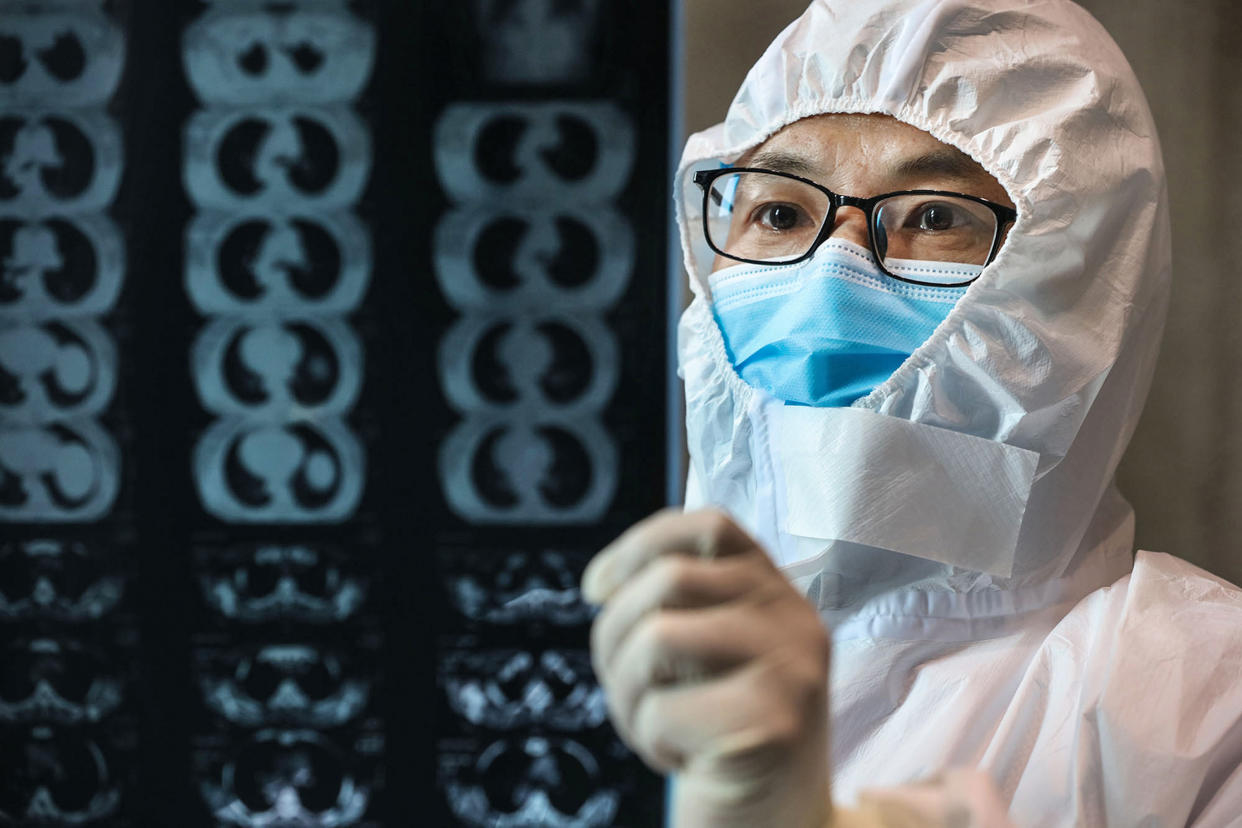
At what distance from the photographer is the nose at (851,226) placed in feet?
3.22

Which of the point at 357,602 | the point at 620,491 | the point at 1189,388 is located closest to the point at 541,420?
the point at 620,491

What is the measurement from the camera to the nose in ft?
3.22

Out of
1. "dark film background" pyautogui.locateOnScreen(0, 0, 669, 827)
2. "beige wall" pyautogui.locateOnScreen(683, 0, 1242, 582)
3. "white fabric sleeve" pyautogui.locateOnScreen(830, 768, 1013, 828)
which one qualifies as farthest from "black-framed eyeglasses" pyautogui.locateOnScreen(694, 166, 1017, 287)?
"white fabric sleeve" pyautogui.locateOnScreen(830, 768, 1013, 828)

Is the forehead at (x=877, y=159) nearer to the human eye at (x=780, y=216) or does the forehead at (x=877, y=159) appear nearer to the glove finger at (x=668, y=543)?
the human eye at (x=780, y=216)

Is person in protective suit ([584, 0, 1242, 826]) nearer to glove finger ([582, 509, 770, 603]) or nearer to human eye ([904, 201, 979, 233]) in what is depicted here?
human eye ([904, 201, 979, 233])

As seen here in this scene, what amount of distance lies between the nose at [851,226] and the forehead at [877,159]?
0.02 metres

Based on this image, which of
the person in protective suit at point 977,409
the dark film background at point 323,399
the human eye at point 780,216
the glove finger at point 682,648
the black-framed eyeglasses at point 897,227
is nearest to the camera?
the glove finger at point 682,648

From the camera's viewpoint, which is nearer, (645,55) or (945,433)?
(945,433)

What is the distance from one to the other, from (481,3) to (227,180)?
370 mm

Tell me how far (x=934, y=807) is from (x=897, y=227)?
0.58 m

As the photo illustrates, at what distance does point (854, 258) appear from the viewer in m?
0.96

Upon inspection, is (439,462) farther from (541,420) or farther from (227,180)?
(227,180)

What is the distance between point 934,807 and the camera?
1.89ft

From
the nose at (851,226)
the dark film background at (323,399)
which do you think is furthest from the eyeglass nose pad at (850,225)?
the dark film background at (323,399)
